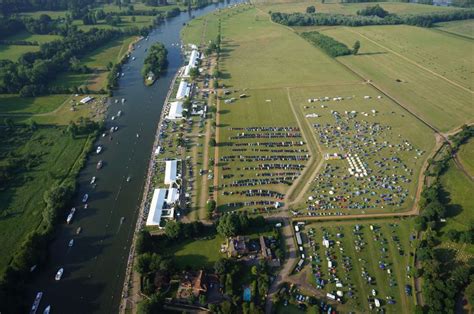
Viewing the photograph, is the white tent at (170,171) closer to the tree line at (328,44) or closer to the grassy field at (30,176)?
the grassy field at (30,176)

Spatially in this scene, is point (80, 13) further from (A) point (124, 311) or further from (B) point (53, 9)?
(A) point (124, 311)

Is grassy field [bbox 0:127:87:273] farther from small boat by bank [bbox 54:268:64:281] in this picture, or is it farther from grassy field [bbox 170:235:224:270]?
grassy field [bbox 170:235:224:270]

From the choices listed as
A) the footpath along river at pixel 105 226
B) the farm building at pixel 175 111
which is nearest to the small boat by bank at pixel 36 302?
the footpath along river at pixel 105 226

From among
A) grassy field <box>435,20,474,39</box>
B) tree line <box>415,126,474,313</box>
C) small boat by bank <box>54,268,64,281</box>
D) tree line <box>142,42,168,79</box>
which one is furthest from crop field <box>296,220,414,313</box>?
grassy field <box>435,20,474,39</box>

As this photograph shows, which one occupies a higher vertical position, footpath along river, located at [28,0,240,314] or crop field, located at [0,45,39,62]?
crop field, located at [0,45,39,62]

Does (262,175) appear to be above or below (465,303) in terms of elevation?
above

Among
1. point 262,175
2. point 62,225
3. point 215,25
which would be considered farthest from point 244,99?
point 215,25
